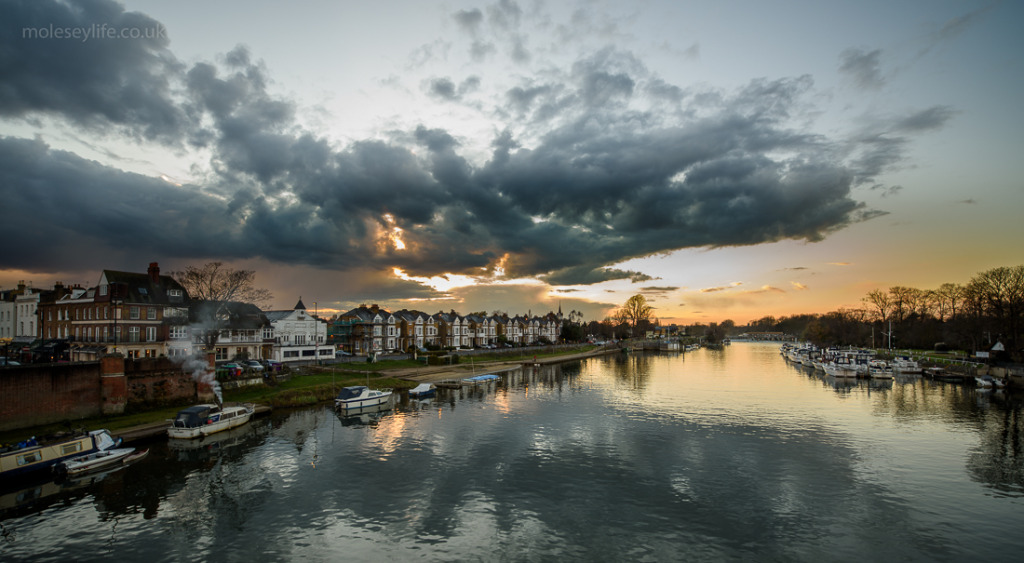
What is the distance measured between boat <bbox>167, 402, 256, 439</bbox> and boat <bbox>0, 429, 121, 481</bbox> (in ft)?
20.6

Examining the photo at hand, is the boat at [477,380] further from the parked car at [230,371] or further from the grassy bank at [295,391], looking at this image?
the parked car at [230,371]

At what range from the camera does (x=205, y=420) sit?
4075 cm

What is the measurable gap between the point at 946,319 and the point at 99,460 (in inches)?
7076

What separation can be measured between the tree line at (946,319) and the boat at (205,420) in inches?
4444

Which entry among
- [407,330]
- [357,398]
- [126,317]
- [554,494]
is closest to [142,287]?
[126,317]

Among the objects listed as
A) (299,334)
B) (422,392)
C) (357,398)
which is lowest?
(422,392)

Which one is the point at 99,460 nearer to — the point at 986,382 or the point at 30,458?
the point at 30,458

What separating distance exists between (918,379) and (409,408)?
297 feet

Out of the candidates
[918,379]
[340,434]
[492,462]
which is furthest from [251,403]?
[918,379]

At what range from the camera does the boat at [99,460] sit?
100ft

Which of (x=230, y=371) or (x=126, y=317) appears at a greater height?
(x=126, y=317)

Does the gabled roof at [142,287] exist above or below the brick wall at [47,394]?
above

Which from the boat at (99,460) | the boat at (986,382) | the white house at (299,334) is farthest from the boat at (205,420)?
the boat at (986,382)

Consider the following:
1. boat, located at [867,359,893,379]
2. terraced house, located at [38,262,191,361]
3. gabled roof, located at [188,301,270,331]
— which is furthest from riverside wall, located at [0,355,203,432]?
boat, located at [867,359,893,379]
